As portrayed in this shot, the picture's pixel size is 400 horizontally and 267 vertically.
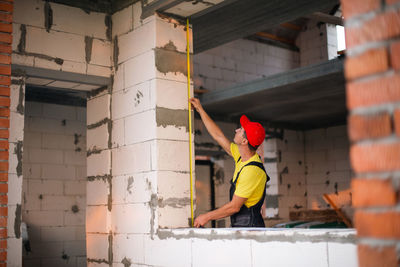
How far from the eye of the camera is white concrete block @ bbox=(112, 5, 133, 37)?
172 inches

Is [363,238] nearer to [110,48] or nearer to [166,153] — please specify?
[166,153]

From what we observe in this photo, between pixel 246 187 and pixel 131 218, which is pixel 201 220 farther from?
pixel 131 218

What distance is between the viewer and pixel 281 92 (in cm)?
662

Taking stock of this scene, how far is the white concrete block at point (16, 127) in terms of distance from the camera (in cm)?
392

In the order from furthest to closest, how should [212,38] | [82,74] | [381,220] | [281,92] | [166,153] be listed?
[281,92] → [212,38] → [82,74] → [166,153] → [381,220]

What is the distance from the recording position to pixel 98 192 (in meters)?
4.49

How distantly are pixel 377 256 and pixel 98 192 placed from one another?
12.0ft

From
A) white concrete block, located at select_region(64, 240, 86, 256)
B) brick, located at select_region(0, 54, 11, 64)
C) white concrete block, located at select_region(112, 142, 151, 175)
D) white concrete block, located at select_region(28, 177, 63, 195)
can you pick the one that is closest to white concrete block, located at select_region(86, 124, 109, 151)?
white concrete block, located at select_region(112, 142, 151, 175)

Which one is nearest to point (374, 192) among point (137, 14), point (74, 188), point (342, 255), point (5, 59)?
point (342, 255)

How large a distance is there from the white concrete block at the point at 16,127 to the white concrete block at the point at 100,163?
81 centimetres

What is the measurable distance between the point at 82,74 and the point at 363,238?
11.8 ft

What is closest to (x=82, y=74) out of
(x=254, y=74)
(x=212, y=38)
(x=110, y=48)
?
(x=110, y=48)

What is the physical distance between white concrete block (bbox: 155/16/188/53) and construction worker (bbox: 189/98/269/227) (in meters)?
0.63

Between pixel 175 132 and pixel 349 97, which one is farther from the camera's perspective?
pixel 175 132
